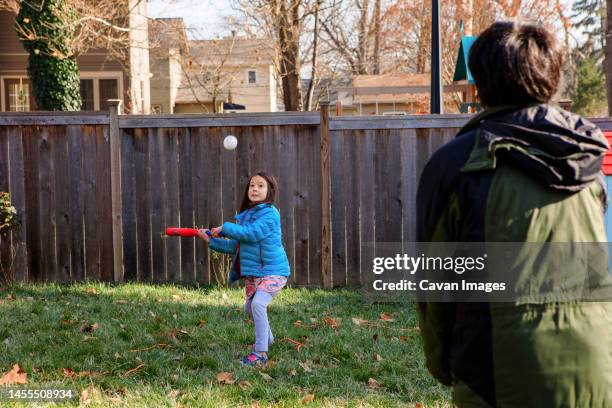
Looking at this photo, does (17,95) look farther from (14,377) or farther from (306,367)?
(306,367)

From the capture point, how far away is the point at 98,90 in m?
21.0

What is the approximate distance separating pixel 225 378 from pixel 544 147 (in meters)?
2.95

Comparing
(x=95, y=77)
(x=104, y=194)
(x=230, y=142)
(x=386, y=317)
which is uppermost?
(x=95, y=77)

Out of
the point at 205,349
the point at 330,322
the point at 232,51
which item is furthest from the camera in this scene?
the point at 232,51

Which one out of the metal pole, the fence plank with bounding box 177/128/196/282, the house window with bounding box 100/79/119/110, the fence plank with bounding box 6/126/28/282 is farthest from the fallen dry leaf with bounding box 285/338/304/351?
the house window with bounding box 100/79/119/110

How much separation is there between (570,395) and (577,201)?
48 centimetres

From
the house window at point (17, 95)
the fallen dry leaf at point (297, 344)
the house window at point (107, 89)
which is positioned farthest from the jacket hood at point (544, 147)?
the house window at point (17, 95)

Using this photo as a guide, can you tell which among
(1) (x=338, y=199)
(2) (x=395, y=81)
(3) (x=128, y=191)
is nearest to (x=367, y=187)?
(1) (x=338, y=199)

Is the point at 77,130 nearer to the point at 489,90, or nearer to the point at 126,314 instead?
the point at 126,314

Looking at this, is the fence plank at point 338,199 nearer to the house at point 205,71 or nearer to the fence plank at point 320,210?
the fence plank at point 320,210

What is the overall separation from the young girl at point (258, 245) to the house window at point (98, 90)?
55.1 ft

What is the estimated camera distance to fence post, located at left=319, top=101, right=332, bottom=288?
750cm

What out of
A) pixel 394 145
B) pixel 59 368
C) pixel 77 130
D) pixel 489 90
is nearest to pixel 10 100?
pixel 77 130

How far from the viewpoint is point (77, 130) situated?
25.2 ft
